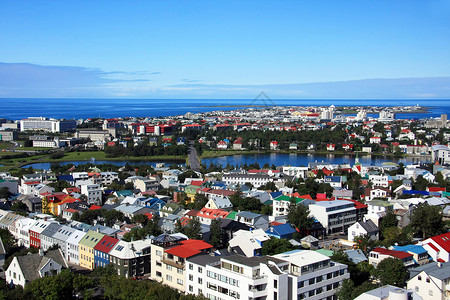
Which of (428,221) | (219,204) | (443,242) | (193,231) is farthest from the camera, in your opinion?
(219,204)

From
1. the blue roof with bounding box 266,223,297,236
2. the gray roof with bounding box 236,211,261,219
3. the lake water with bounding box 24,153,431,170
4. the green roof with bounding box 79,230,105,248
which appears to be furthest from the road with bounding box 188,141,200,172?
the green roof with bounding box 79,230,105,248

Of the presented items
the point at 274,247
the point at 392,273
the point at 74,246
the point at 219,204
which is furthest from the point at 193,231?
the point at 392,273

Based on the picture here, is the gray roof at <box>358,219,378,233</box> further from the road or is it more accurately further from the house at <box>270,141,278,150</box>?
the house at <box>270,141,278,150</box>

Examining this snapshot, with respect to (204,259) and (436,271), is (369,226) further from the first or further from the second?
(204,259)

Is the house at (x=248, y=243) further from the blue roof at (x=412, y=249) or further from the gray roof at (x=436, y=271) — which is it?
the gray roof at (x=436, y=271)

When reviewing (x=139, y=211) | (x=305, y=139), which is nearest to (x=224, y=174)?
(x=139, y=211)

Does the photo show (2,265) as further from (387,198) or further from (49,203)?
(387,198)

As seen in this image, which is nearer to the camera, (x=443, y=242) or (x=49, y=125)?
(x=443, y=242)
